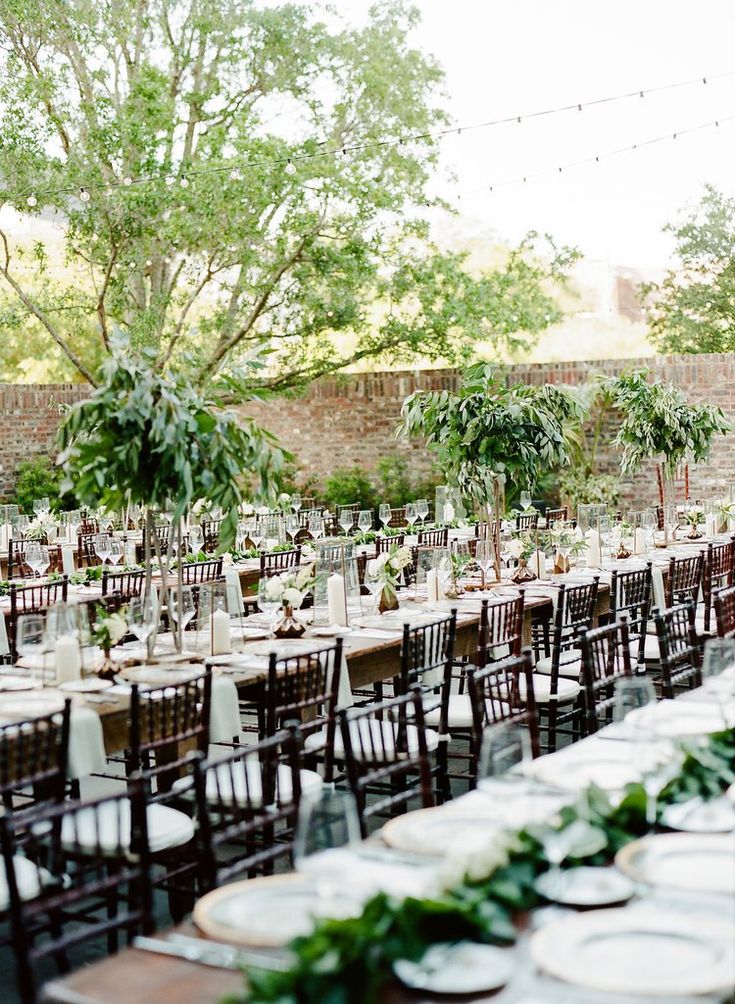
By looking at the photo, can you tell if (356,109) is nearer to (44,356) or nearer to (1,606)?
(1,606)

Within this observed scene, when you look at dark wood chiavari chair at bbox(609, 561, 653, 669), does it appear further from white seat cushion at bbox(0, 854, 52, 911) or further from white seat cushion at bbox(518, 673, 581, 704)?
white seat cushion at bbox(0, 854, 52, 911)

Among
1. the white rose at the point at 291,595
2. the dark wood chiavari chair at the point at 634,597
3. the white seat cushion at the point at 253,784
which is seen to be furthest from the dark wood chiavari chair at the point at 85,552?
the white seat cushion at the point at 253,784

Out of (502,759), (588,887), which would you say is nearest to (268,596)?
(502,759)

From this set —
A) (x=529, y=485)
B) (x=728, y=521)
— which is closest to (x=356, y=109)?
(x=728, y=521)

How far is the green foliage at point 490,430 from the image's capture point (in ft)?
25.1

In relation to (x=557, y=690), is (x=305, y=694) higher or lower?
higher

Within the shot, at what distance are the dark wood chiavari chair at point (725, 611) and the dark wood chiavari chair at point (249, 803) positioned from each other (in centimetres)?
234

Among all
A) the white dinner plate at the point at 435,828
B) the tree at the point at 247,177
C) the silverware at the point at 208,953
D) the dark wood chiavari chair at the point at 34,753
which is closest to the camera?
the silverware at the point at 208,953

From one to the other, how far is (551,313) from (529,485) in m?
10.3

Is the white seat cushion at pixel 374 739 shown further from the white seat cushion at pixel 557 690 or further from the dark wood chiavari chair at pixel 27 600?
the dark wood chiavari chair at pixel 27 600

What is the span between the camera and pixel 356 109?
16781 mm

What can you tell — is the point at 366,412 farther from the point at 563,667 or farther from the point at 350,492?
the point at 563,667

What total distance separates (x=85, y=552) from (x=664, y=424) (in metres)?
5.06

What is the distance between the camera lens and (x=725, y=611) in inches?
255
